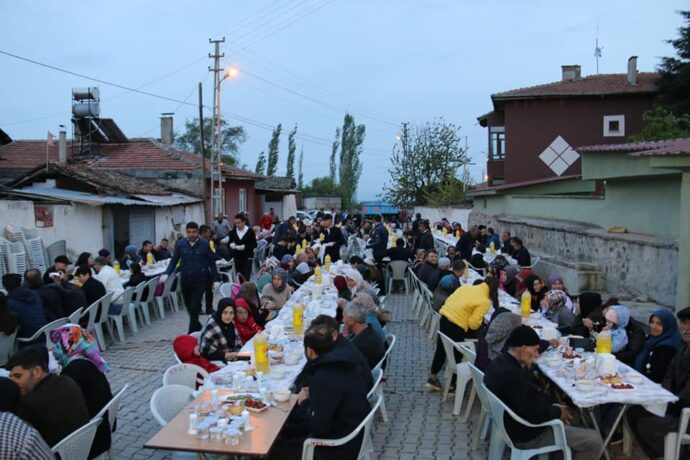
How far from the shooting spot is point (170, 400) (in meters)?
4.80

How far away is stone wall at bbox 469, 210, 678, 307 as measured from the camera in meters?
10.2

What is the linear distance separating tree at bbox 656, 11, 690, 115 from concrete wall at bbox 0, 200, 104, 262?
2248 cm

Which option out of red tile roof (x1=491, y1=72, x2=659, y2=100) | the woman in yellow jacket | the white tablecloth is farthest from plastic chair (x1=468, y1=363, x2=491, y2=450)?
red tile roof (x1=491, y1=72, x2=659, y2=100)

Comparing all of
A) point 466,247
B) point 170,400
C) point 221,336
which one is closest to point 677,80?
point 466,247

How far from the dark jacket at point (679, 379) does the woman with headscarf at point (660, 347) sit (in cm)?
25

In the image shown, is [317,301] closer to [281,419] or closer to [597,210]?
[281,419]

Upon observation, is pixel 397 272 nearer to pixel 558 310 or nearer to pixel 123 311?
pixel 123 311

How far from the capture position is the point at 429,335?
34.7ft

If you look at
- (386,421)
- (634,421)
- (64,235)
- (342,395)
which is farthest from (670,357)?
(64,235)

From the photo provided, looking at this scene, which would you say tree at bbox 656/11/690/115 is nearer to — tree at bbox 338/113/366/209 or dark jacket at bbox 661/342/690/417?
dark jacket at bbox 661/342/690/417

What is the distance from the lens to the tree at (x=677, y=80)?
2589cm

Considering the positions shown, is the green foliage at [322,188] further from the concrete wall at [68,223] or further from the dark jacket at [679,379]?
the dark jacket at [679,379]

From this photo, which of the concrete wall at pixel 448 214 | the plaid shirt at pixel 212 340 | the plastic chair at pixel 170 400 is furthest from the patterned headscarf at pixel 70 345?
the concrete wall at pixel 448 214

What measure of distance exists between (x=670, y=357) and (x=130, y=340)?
26.8ft
